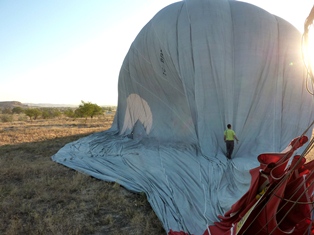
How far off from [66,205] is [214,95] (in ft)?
15.3

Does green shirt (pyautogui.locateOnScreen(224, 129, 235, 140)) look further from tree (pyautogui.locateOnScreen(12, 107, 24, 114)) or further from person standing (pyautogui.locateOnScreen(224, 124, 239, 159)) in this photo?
tree (pyautogui.locateOnScreen(12, 107, 24, 114))

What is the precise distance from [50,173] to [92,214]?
110 inches

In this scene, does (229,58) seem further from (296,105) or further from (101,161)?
(101,161)

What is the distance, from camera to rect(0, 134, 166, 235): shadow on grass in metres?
4.04

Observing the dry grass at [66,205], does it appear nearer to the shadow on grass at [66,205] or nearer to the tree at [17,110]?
the shadow on grass at [66,205]

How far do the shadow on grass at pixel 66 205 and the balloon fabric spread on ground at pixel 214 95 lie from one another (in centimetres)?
59

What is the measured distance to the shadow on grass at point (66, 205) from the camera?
4043 millimetres

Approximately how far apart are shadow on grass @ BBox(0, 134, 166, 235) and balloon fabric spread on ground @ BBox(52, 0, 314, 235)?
23.4 inches

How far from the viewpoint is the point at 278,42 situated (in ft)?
26.1

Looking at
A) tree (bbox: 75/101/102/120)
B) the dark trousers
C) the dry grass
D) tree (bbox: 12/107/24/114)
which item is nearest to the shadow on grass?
the dry grass

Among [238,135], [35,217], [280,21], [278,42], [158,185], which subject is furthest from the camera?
[280,21]

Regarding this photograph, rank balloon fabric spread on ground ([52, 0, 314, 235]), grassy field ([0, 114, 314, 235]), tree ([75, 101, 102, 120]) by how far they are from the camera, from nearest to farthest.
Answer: grassy field ([0, 114, 314, 235])
balloon fabric spread on ground ([52, 0, 314, 235])
tree ([75, 101, 102, 120])

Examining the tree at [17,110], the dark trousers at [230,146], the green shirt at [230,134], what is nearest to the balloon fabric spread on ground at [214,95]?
the dark trousers at [230,146]

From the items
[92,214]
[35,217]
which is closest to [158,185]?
[92,214]
